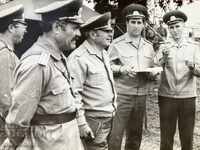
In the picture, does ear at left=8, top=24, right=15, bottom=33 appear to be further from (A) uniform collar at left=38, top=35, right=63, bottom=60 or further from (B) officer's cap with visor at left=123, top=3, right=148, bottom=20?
(A) uniform collar at left=38, top=35, right=63, bottom=60

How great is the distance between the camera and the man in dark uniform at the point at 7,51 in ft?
14.0

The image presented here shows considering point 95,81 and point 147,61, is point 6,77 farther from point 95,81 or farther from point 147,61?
point 147,61

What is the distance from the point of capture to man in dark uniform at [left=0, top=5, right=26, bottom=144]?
14.0 ft

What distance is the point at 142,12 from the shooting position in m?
5.66

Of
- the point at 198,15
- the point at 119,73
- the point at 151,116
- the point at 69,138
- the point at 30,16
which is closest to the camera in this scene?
the point at 69,138

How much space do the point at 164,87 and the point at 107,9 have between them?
3606 millimetres

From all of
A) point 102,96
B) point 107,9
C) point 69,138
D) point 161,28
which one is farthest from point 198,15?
point 69,138

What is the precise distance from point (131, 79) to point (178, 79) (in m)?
0.62

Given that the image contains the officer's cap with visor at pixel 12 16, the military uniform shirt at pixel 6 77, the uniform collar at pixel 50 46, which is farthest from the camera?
the officer's cap with visor at pixel 12 16

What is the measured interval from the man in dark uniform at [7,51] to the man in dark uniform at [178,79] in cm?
190

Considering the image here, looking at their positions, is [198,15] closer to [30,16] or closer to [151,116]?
[151,116]

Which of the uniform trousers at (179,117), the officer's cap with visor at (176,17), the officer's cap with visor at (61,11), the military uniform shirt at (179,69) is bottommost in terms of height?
Result: the uniform trousers at (179,117)

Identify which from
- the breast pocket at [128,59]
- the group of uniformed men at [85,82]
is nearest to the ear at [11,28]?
the group of uniformed men at [85,82]

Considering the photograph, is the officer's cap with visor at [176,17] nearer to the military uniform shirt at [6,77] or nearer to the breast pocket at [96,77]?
the breast pocket at [96,77]
